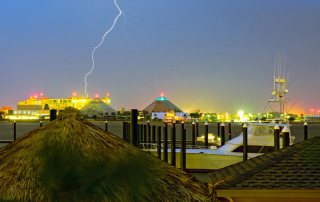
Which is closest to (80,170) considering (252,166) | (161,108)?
(252,166)

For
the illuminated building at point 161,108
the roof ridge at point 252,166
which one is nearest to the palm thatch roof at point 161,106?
the illuminated building at point 161,108

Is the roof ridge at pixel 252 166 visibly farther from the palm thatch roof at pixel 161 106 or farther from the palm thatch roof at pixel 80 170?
the palm thatch roof at pixel 161 106

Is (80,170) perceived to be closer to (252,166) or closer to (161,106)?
(252,166)

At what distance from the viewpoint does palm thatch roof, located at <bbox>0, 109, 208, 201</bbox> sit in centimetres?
442

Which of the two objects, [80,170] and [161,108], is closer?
[80,170]

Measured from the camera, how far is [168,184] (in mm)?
5156

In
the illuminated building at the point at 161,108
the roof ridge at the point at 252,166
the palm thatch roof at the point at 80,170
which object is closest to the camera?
the palm thatch roof at the point at 80,170

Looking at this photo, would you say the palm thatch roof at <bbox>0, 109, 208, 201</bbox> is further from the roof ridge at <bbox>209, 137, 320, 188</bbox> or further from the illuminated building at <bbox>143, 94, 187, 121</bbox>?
the illuminated building at <bbox>143, 94, 187, 121</bbox>

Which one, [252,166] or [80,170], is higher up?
[80,170]

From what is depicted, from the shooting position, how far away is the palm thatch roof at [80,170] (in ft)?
14.5

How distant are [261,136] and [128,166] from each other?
16717 millimetres

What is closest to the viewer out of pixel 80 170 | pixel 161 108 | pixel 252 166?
pixel 80 170

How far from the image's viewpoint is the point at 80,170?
14.8 ft

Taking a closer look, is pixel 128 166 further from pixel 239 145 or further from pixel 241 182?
pixel 239 145
